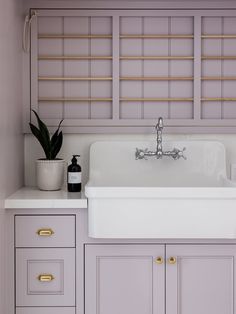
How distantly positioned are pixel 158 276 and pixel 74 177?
0.69 metres

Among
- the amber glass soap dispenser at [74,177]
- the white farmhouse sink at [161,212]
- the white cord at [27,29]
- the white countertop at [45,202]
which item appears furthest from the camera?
the white cord at [27,29]

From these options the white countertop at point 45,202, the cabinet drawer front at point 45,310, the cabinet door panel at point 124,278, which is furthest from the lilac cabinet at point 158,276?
the white countertop at point 45,202

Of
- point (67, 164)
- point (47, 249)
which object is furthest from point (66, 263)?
point (67, 164)

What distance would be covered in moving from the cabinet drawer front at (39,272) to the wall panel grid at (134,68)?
0.80m

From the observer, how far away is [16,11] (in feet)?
8.87

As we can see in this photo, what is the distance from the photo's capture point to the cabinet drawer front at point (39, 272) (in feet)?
8.05

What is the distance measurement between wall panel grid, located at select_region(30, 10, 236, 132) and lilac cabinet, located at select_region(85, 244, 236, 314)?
79 cm

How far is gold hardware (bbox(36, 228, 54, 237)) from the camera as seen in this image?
2.45 meters

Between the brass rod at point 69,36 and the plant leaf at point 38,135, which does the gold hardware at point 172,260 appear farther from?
the brass rod at point 69,36

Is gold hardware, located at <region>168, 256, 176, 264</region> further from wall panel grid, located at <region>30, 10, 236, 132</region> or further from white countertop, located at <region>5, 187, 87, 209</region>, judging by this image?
wall panel grid, located at <region>30, 10, 236, 132</region>

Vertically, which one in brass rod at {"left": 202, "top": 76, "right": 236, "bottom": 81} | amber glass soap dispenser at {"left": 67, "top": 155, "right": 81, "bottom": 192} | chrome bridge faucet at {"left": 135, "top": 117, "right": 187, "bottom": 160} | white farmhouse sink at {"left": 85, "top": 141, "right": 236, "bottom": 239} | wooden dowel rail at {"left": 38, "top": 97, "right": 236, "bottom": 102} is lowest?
white farmhouse sink at {"left": 85, "top": 141, "right": 236, "bottom": 239}

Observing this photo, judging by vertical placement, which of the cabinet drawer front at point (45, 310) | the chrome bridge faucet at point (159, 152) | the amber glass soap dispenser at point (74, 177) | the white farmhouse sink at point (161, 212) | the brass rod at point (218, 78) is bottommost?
the cabinet drawer front at point (45, 310)

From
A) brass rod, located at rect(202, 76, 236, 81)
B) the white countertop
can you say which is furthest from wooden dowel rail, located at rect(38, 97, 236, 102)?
the white countertop

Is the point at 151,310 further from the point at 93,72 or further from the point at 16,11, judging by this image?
the point at 16,11
